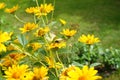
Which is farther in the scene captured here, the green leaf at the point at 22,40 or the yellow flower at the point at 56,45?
the green leaf at the point at 22,40

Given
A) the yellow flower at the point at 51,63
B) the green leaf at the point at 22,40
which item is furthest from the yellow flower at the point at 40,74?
the green leaf at the point at 22,40

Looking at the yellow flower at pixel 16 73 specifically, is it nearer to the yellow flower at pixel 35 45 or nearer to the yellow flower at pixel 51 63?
the yellow flower at pixel 51 63

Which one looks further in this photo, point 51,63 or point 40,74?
point 51,63

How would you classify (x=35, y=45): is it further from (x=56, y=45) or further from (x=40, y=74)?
(x=40, y=74)

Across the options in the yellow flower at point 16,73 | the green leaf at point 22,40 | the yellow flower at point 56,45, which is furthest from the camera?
the green leaf at point 22,40

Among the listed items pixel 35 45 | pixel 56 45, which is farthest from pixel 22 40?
pixel 56 45

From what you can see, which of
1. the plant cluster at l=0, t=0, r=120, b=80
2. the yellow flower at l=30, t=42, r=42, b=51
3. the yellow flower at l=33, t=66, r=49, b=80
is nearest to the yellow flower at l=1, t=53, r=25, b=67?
the plant cluster at l=0, t=0, r=120, b=80

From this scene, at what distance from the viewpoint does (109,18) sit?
5875 mm

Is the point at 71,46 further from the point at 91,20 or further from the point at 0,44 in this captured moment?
the point at 0,44

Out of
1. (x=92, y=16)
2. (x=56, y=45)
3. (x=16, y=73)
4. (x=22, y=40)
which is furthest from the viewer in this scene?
(x=92, y=16)

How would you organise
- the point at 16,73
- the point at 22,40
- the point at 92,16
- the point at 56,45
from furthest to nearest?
the point at 92,16
the point at 22,40
the point at 56,45
the point at 16,73

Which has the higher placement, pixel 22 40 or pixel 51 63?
pixel 22 40

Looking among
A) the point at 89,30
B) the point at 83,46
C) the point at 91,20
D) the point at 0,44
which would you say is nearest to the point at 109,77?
the point at 83,46

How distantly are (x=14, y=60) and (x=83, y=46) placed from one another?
8.91ft
